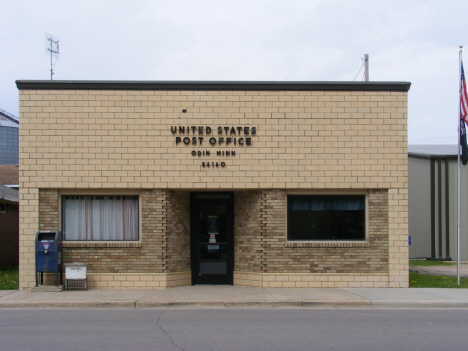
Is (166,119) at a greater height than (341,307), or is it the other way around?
(166,119)

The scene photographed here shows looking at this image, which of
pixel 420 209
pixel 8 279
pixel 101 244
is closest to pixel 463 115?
pixel 420 209

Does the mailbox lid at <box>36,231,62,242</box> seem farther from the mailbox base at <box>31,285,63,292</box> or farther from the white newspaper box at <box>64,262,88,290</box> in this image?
the mailbox base at <box>31,285,63,292</box>

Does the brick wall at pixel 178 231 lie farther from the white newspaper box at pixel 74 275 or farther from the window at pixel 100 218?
the white newspaper box at pixel 74 275

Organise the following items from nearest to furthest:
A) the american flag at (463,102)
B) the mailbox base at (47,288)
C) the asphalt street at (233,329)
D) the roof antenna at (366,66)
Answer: the asphalt street at (233,329) < the mailbox base at (47,288) < the american flag at (463,102) < the roof antenna at (366,66)

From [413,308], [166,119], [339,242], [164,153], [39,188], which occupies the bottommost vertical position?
[413,308]

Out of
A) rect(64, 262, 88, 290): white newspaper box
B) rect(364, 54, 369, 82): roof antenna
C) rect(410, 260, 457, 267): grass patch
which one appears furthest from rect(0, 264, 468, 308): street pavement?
rect(364, 54, 369, 82): roof antenna

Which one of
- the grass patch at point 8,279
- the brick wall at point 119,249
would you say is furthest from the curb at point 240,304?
the grass patch at point 8,279

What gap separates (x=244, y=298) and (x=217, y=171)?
3.40m

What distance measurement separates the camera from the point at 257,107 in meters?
12.9

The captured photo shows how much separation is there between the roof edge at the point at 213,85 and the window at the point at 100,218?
2.95m

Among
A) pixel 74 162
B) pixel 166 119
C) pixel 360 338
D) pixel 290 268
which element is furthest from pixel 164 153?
pixel 360 338

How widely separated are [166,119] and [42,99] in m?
3.29

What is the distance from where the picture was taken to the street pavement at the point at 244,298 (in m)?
10.7

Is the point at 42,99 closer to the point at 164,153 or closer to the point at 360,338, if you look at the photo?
the point at 164,153
